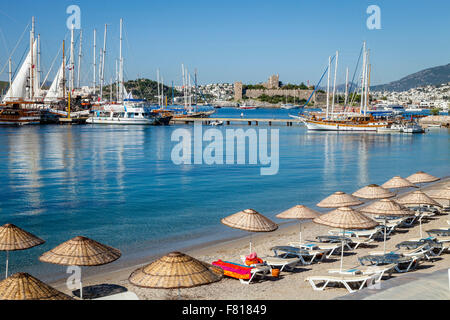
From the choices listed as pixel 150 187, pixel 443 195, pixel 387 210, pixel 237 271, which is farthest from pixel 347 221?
pixel 150 187

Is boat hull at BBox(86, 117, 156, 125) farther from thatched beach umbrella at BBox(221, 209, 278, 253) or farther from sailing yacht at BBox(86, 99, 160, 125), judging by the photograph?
thatched beach umbrella at BBox(221, 209, 278, 253)

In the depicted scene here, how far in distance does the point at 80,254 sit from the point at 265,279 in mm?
4377

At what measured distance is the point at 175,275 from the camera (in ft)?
24.6

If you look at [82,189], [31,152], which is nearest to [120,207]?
[82,189]

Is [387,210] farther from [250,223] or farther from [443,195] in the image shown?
[443,195]

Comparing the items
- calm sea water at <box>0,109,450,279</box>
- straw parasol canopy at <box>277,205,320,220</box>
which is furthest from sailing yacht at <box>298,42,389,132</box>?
straw parasol canopy at <box>277,205,320,220</box>

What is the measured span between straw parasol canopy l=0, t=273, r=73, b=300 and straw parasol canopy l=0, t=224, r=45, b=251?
2.69m

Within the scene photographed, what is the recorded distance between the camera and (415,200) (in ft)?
49.0

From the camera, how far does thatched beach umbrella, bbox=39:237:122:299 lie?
8656 millimetres

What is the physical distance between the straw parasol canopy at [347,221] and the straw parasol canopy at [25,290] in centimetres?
666

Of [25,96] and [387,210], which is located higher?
[25,96]

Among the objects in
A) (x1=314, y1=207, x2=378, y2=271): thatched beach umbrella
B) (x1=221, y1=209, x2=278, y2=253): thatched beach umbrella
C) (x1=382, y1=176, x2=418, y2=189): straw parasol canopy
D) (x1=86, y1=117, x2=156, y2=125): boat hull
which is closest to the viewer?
(x1=314, y1=207, x2=378, y2=271): thatched beach umbrella

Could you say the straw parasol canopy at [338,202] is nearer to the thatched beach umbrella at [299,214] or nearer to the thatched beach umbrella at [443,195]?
the thatched beach umbrella at [299,214]
